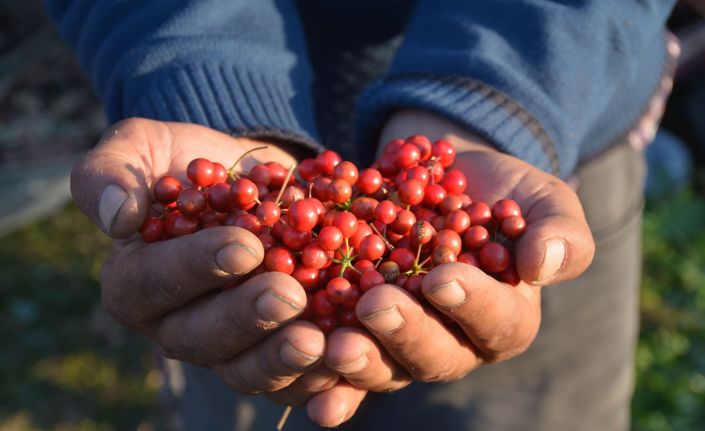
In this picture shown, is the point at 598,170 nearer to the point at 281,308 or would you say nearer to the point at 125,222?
the point at 281,308

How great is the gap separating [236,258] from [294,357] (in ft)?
0.83

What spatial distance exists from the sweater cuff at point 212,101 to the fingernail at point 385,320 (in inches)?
31.6

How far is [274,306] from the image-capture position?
1.57 meters

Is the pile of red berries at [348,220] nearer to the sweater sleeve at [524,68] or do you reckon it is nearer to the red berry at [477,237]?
the red berry at [477,237]

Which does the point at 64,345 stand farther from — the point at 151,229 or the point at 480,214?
the point at 480,214

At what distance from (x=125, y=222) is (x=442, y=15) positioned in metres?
1.18

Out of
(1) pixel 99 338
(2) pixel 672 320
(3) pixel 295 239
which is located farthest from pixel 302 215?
(2) pixel 672 320

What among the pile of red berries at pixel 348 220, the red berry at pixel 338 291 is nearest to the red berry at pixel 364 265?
the pile of red berries at pixel 348 220

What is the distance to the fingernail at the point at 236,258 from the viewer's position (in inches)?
61.4

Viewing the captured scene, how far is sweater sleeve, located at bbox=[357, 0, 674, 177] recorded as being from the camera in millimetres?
2115

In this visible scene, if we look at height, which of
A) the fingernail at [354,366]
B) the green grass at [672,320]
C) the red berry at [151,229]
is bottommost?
the green grass at [672,320]

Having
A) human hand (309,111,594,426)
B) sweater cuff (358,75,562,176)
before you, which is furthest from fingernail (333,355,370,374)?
sweater cuff (358,75,562,176)

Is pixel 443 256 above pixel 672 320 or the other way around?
above

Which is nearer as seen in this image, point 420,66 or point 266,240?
point 266,240
